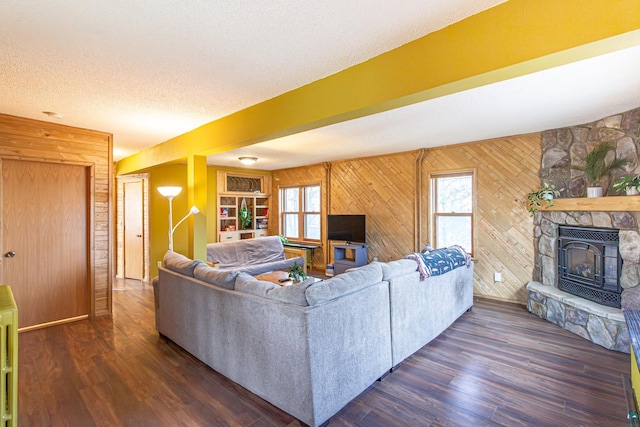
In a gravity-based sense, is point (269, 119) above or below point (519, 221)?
above

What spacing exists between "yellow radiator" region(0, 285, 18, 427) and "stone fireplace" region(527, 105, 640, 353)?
179 inches

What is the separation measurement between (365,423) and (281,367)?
0.66m

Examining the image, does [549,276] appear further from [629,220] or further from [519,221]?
[629,220]

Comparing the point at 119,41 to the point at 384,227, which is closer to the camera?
A: the point at 119,41

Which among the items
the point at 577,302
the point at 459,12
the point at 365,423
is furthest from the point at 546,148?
the point at 365,423

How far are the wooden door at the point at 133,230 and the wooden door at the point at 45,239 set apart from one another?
7.11ft

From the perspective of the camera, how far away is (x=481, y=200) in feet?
15.4

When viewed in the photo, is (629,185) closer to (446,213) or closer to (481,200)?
(481,200)

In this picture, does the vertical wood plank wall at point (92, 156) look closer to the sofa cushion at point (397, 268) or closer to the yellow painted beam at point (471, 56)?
the yellow painted beam at point (471, 56)

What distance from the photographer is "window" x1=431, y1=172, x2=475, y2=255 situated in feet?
16.1

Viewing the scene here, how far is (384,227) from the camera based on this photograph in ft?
19.0

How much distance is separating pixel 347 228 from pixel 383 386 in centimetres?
380

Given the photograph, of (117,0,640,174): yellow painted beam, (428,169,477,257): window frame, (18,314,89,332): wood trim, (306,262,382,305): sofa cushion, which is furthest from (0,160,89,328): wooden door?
(428,169,477,257): window frame

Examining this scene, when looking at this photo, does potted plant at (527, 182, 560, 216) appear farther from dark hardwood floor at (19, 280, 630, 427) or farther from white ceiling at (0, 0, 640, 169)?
dark hardwood floor at (19, 280, 630, 427)
